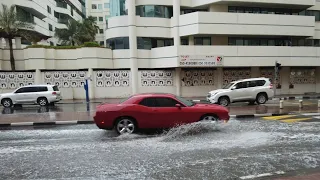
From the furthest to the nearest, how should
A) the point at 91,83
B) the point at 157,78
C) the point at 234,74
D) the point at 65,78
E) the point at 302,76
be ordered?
the point at 302,76
the point at 234,74
the point at 157,78
the point at 91,83
the point at 65,78

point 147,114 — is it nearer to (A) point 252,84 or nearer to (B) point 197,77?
(A) point 252,84

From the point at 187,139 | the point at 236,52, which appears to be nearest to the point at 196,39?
the point at 236,52

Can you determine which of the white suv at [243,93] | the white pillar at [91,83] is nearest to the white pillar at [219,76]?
the white suv at [243,93]

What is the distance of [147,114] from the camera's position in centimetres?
970

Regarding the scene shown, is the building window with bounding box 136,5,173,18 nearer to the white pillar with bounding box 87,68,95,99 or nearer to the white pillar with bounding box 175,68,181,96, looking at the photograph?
the white pillar with bounding box 175,68,181,96

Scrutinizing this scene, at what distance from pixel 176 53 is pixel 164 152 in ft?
60.0

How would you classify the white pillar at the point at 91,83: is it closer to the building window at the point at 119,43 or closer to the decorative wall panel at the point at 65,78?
the decorative wall panel at the point at 65,78

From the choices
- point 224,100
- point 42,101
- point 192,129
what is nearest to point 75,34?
point 42,101

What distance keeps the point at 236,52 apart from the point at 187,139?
1880cm

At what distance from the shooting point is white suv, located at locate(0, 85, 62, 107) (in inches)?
794

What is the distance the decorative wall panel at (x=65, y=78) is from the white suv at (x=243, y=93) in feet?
42.3

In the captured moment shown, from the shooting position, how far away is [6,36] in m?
26.2

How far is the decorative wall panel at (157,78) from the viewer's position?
2648cm

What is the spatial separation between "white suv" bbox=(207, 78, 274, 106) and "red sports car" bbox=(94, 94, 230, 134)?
8.56m
